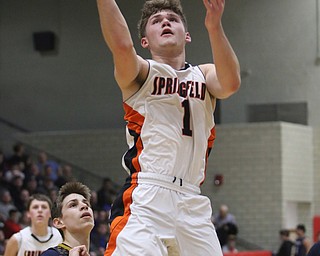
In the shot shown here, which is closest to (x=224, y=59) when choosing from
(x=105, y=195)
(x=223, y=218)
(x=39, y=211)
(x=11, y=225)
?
(x=39, y=211)

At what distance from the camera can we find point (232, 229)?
17.2m

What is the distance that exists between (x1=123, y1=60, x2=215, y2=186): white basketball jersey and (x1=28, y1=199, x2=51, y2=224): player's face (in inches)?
144

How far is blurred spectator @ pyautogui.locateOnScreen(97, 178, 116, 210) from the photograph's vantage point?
17875mm

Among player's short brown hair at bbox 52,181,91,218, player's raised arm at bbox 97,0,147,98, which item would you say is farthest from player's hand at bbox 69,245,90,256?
player's raised arm at bbox 97,0,147,98

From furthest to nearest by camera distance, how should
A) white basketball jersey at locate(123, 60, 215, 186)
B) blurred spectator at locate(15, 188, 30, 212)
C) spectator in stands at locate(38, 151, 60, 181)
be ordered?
spectator in stands at locate(38, 151, 60, 181) → blurred spectator at locate(15, 188, 30, 212) → white basketball jersey at locate(123, 60, 215, 186)

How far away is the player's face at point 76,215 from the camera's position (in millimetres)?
5406

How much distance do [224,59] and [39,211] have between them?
4.20m

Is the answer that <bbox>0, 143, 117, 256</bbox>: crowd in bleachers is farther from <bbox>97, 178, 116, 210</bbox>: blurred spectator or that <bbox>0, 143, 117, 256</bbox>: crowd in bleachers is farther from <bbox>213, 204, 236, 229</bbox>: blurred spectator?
<bbox>213, 204, 236, 229</bbox>: blurred spectator

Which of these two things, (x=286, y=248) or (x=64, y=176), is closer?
(x=286, y=248)

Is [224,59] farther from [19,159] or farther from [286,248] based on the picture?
[19,159]

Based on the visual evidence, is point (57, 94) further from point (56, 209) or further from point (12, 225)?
point (56, 209)

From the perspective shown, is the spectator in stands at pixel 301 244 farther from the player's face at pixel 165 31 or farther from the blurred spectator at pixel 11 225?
the player's face at pixel 165 31

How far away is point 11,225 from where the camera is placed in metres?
14.7

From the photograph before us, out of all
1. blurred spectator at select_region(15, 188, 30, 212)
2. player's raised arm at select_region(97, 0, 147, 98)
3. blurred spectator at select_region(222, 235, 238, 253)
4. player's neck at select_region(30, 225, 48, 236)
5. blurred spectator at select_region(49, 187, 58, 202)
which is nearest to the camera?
player's raised arm at select_region(97, 0, 147, 98)
